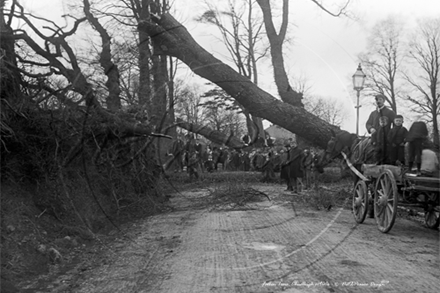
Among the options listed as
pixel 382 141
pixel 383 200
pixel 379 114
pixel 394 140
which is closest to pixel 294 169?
pixel 379 114

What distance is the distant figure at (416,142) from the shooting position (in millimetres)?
7395

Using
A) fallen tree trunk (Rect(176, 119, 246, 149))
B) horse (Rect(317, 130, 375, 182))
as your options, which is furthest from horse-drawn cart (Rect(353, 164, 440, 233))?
fallen tree trunk (Rect(176, 119, 246, 149))

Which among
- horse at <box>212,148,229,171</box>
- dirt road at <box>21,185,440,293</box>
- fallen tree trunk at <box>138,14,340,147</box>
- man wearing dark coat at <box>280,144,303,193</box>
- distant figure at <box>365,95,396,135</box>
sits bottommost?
dirt road at <box>21,185,440,293</box>

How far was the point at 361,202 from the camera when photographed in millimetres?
8688

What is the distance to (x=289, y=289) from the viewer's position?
445 centimetres

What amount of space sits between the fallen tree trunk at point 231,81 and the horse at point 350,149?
954 millimetres

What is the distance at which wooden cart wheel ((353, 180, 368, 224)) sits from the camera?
27.3 ft

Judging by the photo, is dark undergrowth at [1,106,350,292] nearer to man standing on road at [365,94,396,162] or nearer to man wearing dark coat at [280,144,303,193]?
man standing on road at [365,94,396,162]

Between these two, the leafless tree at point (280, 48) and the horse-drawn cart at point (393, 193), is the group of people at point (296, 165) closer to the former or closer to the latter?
the leafless tree at point (280, 48)

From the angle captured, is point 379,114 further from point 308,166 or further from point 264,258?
point 308,166

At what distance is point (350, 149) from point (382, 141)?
3095 millimetres

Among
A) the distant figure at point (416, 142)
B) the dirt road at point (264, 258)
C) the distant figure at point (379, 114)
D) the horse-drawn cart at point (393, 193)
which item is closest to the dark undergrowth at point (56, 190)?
the dirt road at point (264, 258)

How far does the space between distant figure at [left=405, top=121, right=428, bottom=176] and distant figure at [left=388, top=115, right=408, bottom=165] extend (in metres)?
0.50

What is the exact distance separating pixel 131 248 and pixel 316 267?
273cm
